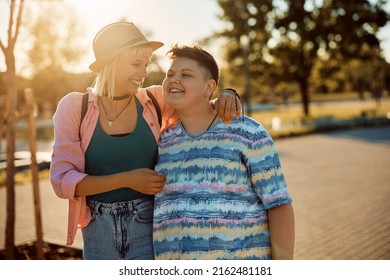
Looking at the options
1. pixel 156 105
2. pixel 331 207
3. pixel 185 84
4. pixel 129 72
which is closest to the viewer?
pixel 185 84

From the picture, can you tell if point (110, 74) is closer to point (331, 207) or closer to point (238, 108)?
point (238, 108)

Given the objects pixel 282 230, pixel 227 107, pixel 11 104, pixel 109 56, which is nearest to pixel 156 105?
pixel 109 56

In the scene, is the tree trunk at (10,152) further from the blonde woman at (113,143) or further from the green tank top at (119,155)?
the green tank top at (119,155)

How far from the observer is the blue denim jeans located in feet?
7.71

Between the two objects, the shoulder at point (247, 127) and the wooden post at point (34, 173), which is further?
the wooden post at point (34, 173)

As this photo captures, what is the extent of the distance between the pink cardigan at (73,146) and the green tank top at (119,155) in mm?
39

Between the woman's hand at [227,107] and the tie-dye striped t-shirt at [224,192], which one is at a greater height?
the woman's hand at [227,107]

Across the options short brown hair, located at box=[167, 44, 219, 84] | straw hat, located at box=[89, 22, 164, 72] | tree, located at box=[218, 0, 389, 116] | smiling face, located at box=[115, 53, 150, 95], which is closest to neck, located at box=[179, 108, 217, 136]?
short brown hair, located at box=[167, 44, 219, 84]

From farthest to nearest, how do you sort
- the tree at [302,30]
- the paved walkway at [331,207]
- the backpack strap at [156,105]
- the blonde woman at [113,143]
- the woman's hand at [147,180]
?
the tree at [302,30]
the paved walkway at [331,207]
the backpack strap at [156,105]
the blonde woman at [113,143]
the woman's hand at [147,180]

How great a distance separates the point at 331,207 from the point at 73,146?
5.54 metres

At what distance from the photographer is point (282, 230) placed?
2104mm

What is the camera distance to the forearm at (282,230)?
2.10 metres

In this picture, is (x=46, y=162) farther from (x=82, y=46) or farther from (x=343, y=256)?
(x=82, y=46)

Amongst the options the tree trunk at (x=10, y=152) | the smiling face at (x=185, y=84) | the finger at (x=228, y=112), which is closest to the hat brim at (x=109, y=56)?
the smiling face at (x=185, y=84)
